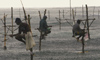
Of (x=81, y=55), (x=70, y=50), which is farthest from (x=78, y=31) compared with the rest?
(x=81, y=55)

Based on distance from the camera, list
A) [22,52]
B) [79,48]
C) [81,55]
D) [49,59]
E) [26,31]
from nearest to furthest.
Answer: [26,31], [49,59], [81,55], [22,52], [79,48]

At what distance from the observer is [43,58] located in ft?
63.6

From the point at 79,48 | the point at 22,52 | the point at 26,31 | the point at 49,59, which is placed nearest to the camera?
the point at 26,31

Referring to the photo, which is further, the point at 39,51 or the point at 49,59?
the point at 39,51

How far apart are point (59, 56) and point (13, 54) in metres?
3.28

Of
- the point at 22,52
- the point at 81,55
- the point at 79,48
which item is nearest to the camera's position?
the point at 81,55

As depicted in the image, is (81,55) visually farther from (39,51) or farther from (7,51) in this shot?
(7,51)

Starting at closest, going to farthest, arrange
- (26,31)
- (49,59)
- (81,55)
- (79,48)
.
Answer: (26,31) < (49,59) < (81,55) < (79,48)

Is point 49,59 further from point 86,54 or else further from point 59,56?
point 86,54

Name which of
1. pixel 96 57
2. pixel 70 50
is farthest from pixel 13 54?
pixel 96 57

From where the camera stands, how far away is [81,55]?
20391 mm

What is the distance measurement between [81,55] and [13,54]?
456 cm

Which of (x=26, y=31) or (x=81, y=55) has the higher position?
(x=26, y=31)

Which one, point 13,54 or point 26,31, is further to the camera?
point 13,54
